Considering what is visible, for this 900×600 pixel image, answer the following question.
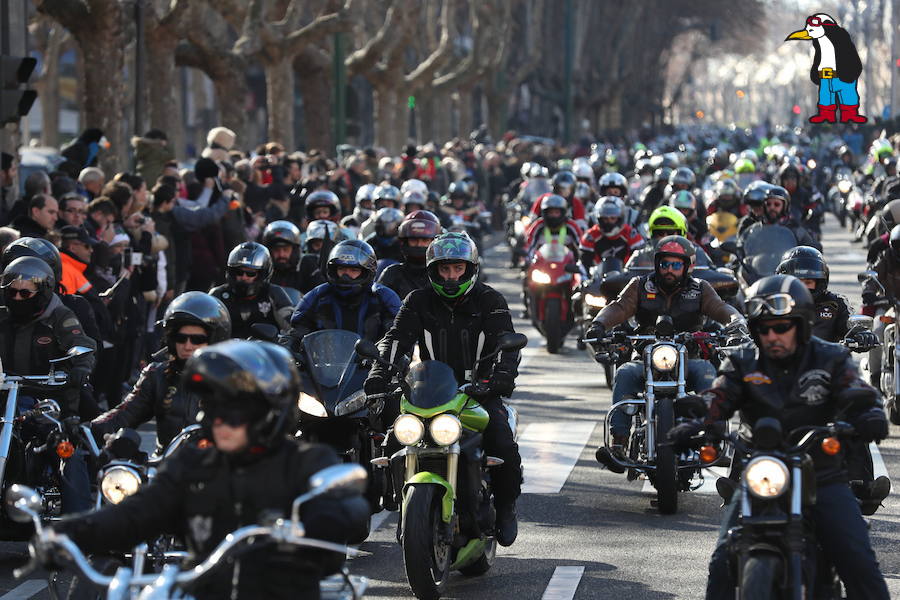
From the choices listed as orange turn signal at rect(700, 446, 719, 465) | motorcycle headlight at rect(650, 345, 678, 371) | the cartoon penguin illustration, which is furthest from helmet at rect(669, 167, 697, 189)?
orange turn signal at rect(700, 446, 719, 465)

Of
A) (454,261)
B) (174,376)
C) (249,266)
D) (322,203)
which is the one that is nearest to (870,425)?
(174,376)

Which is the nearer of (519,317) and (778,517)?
(778,517)

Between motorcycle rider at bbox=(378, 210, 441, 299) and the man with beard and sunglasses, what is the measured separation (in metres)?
6.05

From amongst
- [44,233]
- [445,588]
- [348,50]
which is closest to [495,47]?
[348,50]

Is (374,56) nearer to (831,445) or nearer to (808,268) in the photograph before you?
(808,268)

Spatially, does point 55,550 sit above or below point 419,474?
above

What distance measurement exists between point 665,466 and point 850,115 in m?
6.92

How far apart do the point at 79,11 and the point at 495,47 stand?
4114cm

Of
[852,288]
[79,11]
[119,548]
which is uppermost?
[79,11]

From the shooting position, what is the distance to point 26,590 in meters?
9.41

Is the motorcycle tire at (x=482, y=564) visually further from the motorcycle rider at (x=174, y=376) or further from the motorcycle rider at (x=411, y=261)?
the motorcycle rider at (x=411, y=261)

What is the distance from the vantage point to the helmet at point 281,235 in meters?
13.7

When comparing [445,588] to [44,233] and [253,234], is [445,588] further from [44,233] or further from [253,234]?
[253,234]

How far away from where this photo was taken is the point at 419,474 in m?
8.78
